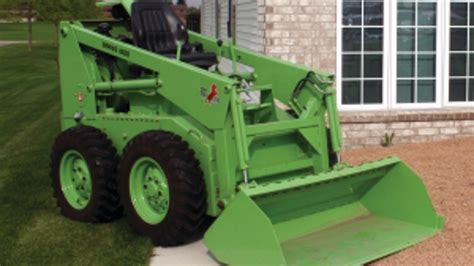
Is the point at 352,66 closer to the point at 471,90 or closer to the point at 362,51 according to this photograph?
the point at 362,51

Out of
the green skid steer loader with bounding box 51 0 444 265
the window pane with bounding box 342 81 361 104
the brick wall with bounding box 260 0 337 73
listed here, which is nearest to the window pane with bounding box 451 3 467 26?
the window pane with bounding box 342 81 361 104

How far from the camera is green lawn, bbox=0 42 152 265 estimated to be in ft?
19.7

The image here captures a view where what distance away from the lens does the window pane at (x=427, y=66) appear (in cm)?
1042

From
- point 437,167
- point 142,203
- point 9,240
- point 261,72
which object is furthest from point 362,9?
point 9,240

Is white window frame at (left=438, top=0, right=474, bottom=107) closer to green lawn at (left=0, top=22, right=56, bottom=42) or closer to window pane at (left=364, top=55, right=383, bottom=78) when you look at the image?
window pane at (left=364, top=55, right=383, bottom=78)

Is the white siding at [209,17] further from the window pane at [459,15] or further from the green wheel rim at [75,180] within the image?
the green wheel rim at [75,180]

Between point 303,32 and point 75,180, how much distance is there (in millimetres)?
4201

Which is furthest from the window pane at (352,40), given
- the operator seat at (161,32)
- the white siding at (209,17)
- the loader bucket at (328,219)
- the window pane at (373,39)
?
the white siding at (209,17)

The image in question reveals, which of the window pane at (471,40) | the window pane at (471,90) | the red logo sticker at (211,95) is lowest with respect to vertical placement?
the window pane at (471,90)

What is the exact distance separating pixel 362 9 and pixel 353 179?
4.59 m

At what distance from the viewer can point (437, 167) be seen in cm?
866

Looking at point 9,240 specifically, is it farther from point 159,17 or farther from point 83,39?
point 159,17

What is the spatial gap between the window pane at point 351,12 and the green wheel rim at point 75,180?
4.58 meters

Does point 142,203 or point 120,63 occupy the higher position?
point 120,63
